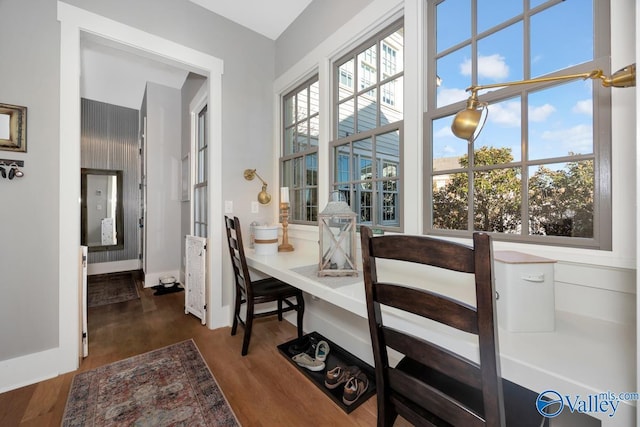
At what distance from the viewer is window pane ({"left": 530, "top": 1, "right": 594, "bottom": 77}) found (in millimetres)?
1078

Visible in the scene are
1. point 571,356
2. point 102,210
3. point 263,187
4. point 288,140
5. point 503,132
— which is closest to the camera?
point 571,356

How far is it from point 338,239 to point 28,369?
7.27 ft

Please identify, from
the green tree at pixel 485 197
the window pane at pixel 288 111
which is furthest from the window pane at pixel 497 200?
the window pane at pixel 288 111

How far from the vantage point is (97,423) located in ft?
4.57

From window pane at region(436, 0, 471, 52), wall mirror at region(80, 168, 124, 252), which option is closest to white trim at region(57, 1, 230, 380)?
window pane at region(436, 0, 471, 52)

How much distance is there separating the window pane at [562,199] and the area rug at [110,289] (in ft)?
13.7

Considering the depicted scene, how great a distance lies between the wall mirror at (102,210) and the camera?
4500 mm

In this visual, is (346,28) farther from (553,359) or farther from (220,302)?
(220,302)

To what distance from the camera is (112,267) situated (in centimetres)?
466

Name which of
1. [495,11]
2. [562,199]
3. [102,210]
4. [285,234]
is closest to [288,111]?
[285,234]

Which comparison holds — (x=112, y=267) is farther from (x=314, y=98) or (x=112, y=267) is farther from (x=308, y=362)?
(x=314, y=98)

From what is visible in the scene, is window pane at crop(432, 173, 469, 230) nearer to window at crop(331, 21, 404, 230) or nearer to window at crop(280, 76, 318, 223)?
window at crop(331, 21, 404, 230)

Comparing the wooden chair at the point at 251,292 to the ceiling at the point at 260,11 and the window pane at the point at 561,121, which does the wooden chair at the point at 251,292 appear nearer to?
the window pane at the point at 561,121

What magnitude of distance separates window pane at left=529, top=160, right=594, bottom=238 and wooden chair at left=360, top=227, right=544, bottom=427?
0.69 metres
